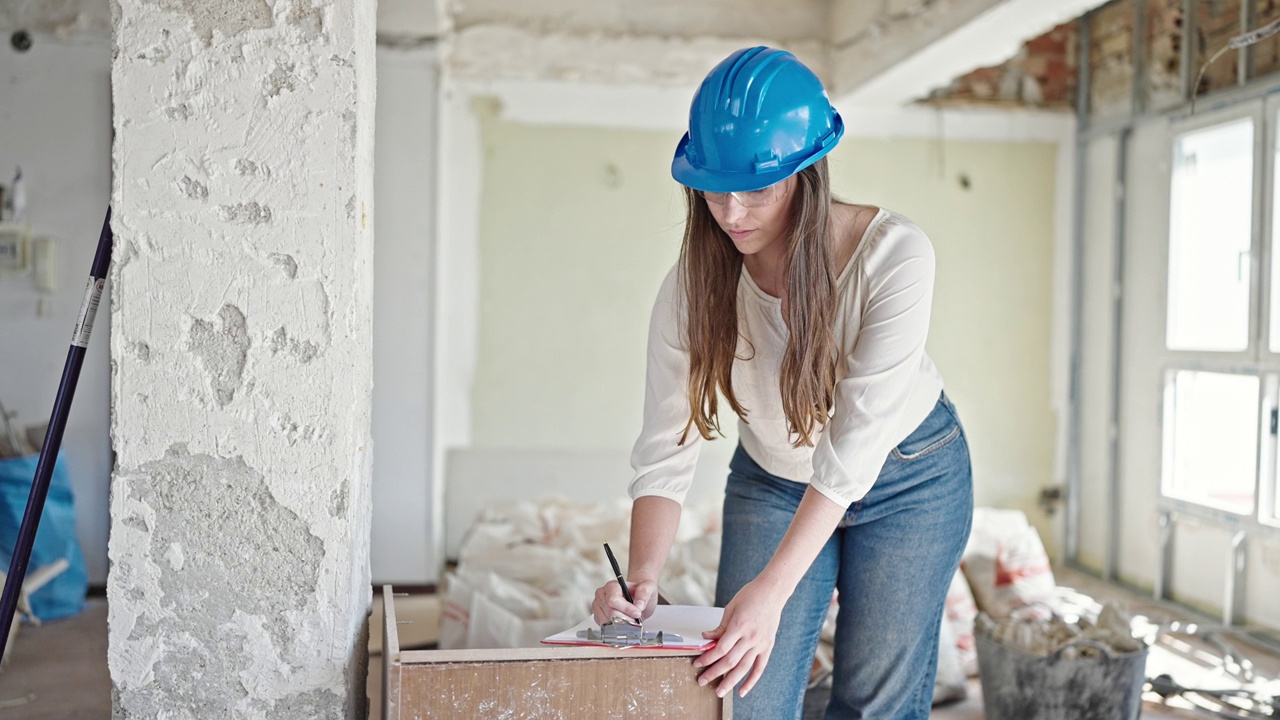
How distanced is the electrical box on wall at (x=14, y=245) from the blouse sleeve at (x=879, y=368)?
12.5 ft

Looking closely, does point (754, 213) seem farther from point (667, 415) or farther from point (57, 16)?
point (57, 16)

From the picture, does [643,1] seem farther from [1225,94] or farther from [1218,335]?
[1218,335]

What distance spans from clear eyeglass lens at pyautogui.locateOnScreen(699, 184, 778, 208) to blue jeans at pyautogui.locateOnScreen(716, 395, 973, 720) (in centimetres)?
49

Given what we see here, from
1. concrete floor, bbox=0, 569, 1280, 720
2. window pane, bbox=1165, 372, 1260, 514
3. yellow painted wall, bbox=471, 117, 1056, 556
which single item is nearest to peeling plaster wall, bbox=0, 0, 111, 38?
yellow painted wall, bbox=471, 117, 1056, 556

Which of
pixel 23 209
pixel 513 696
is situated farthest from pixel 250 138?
pixel 23 209

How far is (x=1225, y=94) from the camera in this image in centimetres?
412

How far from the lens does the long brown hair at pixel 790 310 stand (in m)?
1.52

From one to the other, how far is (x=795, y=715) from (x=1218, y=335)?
3.34 m

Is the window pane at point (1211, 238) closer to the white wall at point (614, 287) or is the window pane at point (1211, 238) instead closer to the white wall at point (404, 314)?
the white wall at point (614, 287)

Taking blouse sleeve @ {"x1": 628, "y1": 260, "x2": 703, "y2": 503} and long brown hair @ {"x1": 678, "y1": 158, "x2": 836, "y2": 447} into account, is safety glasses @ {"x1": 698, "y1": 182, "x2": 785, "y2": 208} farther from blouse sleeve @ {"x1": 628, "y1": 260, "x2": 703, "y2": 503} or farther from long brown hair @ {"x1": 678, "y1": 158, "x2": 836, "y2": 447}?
blouse sleeve @ {"x1": 628, "y1": 260, "x2": 703, "y2": 503}

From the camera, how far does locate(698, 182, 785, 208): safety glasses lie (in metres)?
1.49

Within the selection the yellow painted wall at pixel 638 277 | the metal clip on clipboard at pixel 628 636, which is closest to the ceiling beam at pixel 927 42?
the yellow painted wall at pixel 638 277

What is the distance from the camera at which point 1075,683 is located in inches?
104

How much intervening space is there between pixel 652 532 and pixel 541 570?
171 cm
